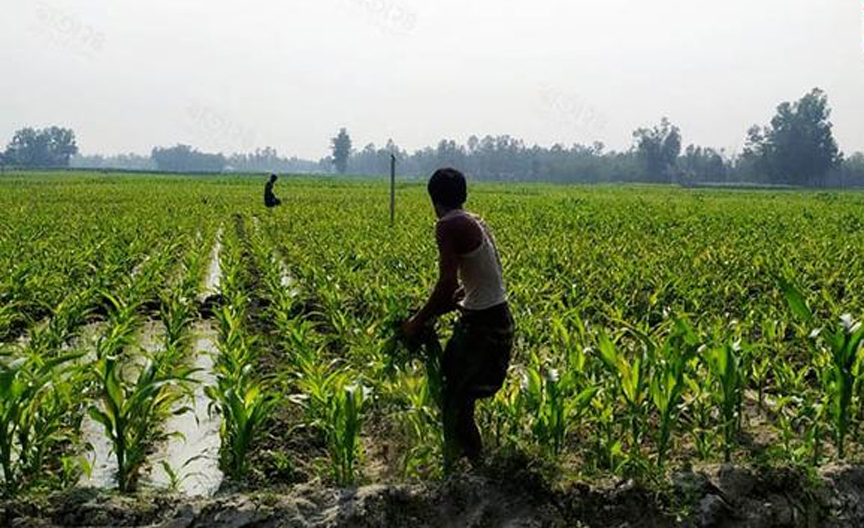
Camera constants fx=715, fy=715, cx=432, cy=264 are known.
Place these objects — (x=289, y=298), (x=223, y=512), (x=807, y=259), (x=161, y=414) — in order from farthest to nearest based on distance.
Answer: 1. (x=807, y=259)
2. (x=289, y=298)
3. (x=161, y=414)
4. (x=223, y=512)

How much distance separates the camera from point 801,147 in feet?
275

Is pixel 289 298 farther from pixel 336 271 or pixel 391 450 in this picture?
pixel 391 450

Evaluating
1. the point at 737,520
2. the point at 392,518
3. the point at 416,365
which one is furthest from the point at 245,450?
the point at 737,520

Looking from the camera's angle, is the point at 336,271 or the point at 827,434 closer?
the point at 827,434

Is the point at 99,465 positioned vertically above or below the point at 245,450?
below

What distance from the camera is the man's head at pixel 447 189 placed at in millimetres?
3559

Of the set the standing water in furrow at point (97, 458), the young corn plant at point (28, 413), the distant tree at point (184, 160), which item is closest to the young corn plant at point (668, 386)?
the standing water in furrow at point (97, 458)

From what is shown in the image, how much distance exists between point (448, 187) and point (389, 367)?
1157mm

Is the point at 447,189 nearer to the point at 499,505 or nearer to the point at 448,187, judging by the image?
the point at 448,187

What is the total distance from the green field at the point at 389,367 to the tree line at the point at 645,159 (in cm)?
8087

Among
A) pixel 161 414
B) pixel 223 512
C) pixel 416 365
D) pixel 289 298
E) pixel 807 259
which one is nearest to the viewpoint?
pixel 223 512

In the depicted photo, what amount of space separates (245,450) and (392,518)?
0.88m

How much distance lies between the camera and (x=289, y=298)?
22.3 feet

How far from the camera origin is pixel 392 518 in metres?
3.30
